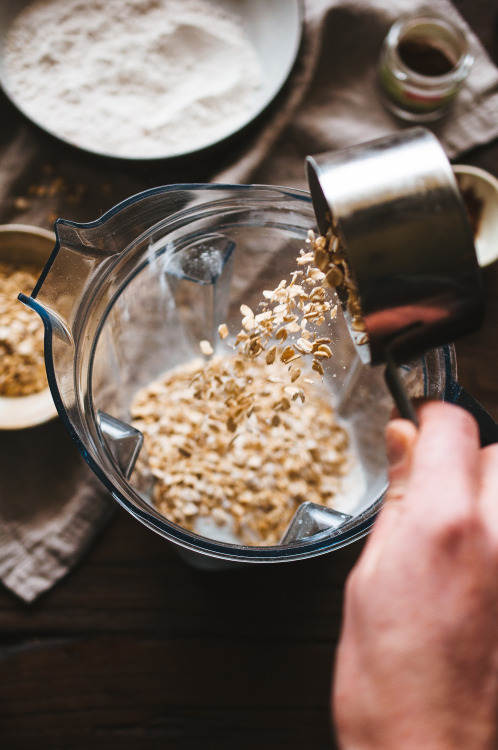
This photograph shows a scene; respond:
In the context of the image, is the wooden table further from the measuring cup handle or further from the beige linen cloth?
the measuring cup handle

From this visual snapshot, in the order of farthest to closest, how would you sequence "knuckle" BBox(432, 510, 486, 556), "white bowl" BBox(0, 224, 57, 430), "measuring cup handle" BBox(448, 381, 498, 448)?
1. "white bowl" BBox(0, 224, 57, 430)
2. "measuring cup handle" BBox(448, 381, 498, 448)
3. "knuckle" BBox(432, 510, 486, 556)

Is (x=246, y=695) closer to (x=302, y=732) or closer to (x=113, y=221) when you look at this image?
(x=302, y=732)

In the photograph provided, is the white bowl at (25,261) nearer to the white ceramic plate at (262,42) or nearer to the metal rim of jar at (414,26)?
the white ceramic plate at (262,42)

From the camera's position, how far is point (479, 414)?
55 cm

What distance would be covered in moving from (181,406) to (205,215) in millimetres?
212

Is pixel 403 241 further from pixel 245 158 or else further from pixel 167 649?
pixel 167 649

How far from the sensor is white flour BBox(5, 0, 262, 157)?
0.84 metres

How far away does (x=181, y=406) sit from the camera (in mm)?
728

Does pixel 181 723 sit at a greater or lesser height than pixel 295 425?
lesser

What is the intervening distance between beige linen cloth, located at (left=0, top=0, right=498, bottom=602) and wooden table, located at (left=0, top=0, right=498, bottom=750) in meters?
0.05

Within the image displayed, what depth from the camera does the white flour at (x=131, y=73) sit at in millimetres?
844

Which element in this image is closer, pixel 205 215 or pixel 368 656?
pixel 368 656

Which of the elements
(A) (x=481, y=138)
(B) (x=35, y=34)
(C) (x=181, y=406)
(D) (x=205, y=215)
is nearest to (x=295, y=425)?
(C) (x=181, y=406)

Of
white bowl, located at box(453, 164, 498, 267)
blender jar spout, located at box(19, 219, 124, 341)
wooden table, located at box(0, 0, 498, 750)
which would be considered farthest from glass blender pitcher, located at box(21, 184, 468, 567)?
white bowl, located at box(453, 164, 498, 267)
